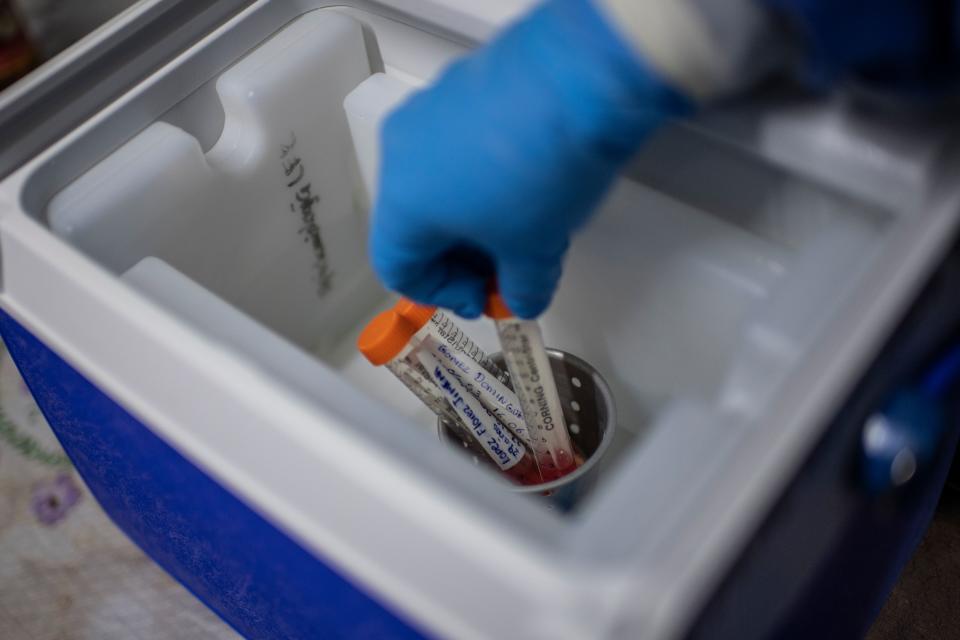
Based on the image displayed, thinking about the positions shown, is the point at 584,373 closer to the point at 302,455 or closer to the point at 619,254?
the point at 619,254

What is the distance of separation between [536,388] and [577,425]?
99mm

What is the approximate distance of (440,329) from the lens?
20.9 inches

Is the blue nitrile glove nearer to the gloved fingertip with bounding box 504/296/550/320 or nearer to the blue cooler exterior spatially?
the gloved fingertip with bounding box 504/296/550/320

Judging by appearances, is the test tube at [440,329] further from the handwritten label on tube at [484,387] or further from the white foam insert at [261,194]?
the white foam insert at [261,194]

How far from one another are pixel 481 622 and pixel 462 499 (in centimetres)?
4

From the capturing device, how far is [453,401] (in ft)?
1.78

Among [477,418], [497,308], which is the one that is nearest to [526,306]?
[497,308]

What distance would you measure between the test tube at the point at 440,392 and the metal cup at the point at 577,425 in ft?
0.04

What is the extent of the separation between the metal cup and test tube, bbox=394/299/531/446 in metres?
0.02

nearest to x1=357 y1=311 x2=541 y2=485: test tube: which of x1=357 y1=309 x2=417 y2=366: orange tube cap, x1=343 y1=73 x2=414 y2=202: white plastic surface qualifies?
x1=357 y1=309 x2=417 y2=366: orange tube cap

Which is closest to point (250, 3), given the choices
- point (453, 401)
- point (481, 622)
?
point (453, 401)

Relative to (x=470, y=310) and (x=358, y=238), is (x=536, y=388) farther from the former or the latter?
A: (x=358, y=238)

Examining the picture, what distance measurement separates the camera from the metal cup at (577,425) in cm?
52

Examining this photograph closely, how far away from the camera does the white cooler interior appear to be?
0.42 meters
